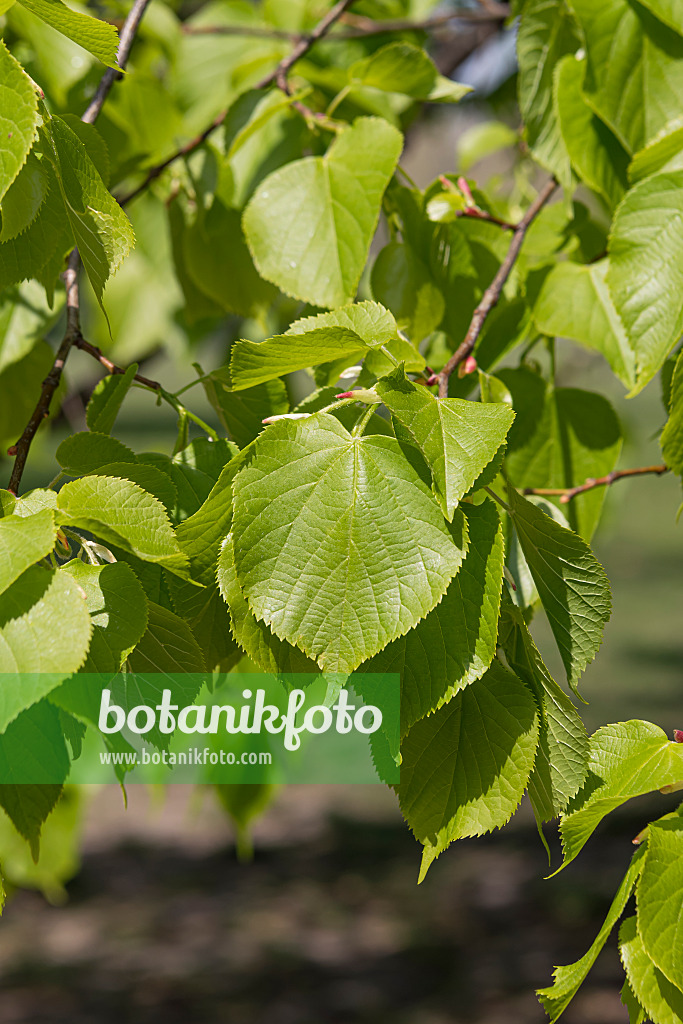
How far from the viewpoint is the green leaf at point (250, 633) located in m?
0.48

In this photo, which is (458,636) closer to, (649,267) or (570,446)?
(649,267)

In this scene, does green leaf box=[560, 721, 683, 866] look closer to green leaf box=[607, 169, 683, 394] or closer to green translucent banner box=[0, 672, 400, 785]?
green translucent banner box=[0, 672, 400, 785]

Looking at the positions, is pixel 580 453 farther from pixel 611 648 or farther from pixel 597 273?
pixel 611 648

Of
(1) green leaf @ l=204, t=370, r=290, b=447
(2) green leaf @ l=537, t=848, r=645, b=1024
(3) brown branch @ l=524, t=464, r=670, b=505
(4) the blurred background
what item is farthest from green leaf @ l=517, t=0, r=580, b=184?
(4) the blurred background

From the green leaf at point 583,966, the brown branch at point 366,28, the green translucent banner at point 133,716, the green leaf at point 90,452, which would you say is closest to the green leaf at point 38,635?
the green translucent banner at point 133,716

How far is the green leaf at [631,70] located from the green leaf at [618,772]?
0.48m

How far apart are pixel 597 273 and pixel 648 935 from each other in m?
0.54

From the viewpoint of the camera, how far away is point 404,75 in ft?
2.80

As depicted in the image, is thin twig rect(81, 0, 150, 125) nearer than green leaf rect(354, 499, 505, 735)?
No

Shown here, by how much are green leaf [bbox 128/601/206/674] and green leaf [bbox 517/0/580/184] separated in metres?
0.57

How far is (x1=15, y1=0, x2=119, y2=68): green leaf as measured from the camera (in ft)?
1.60

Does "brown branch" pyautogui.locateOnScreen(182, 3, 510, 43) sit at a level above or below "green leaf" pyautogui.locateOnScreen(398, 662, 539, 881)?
above

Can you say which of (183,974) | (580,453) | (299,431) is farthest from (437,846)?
(183,974)

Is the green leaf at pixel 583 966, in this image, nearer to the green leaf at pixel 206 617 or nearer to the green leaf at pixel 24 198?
the green leaf at pixel 206 617
